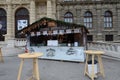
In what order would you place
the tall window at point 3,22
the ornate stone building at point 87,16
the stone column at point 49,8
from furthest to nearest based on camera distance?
the tall window at point 3,22 → the ornate stone building at point 87,16 → the stone column at point 49,8

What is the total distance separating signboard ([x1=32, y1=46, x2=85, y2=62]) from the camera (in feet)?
44.9

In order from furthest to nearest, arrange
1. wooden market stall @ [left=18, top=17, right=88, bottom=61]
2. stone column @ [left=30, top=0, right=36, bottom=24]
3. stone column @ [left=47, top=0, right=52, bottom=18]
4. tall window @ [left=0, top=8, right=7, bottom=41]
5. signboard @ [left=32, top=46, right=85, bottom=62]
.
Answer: tall window @ [left=0, top=8, right=7, bottom=41] → stone column @ [left=30, top=0, right=36, bottom=24] → stone column @ [left=47, top=0, right=52, bottom=18] → wooden market stall @ [left=18, top=17, right=88, bottom=61] → signboard @ [left=32, top=46, right=85, bottom=62]

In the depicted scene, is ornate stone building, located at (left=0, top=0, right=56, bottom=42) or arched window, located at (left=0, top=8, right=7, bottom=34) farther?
arched window, located at (left=0, top=8, right=7, bottom=34)

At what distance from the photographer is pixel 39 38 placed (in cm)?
1634

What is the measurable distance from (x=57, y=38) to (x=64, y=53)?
67.8 inches

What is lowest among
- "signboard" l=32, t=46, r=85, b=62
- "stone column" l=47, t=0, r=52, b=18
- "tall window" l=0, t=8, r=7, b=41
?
"signboard" l=32, t=46, r=85, b=62

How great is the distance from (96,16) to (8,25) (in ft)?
45.0

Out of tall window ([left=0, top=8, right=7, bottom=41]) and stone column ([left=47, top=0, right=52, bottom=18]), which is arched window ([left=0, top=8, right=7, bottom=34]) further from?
stone column ([left=47, top=0, right=52, bottom=18])

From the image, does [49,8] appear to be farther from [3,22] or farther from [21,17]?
[3,22]

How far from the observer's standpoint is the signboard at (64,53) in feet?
44.9

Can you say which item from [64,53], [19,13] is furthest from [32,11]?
[64,53]

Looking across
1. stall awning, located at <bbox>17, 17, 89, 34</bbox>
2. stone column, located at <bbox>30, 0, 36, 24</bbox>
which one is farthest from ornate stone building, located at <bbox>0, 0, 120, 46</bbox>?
stall awning, located at <bbox>17, 17, 89, 34</bbox>

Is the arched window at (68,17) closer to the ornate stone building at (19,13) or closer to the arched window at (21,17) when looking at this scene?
the ornate stone building at (19,13)

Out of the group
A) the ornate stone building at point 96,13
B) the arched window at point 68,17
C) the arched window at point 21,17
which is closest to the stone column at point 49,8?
the ornate stone building at point 96,13
